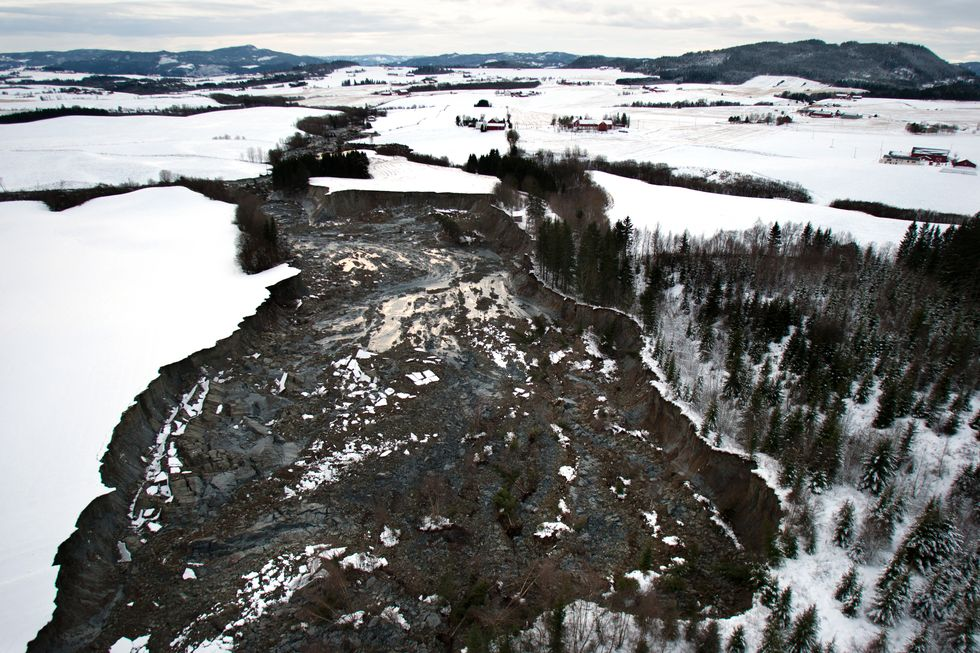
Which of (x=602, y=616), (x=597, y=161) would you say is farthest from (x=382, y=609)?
(x=597, y=161)

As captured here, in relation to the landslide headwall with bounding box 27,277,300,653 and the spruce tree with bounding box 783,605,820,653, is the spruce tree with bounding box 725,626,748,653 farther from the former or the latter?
the landslide headwall with bounding box 27,277,300,653

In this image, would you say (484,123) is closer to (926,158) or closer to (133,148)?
(133,148)

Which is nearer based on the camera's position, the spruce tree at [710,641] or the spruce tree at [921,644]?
the spruce tree at [921,644]

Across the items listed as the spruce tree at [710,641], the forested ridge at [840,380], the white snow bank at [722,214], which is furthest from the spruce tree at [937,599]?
the white snow bank at [722,214]

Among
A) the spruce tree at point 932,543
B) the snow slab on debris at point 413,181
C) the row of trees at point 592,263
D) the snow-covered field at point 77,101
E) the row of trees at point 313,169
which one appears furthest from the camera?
the snow-covered field at point 77,101

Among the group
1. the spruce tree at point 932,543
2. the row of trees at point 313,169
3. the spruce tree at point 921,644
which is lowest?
the spruce tree at point 921,644

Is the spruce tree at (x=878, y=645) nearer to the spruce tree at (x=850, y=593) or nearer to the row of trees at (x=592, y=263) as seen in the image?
the spruce tree at (x=850, y=593)

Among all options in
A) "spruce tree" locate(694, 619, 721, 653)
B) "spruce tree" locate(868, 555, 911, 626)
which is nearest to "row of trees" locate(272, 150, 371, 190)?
"spruce tree" locate(694, 619, 721, 653)

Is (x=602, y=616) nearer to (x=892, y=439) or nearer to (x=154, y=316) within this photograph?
(x=892, y=439)
